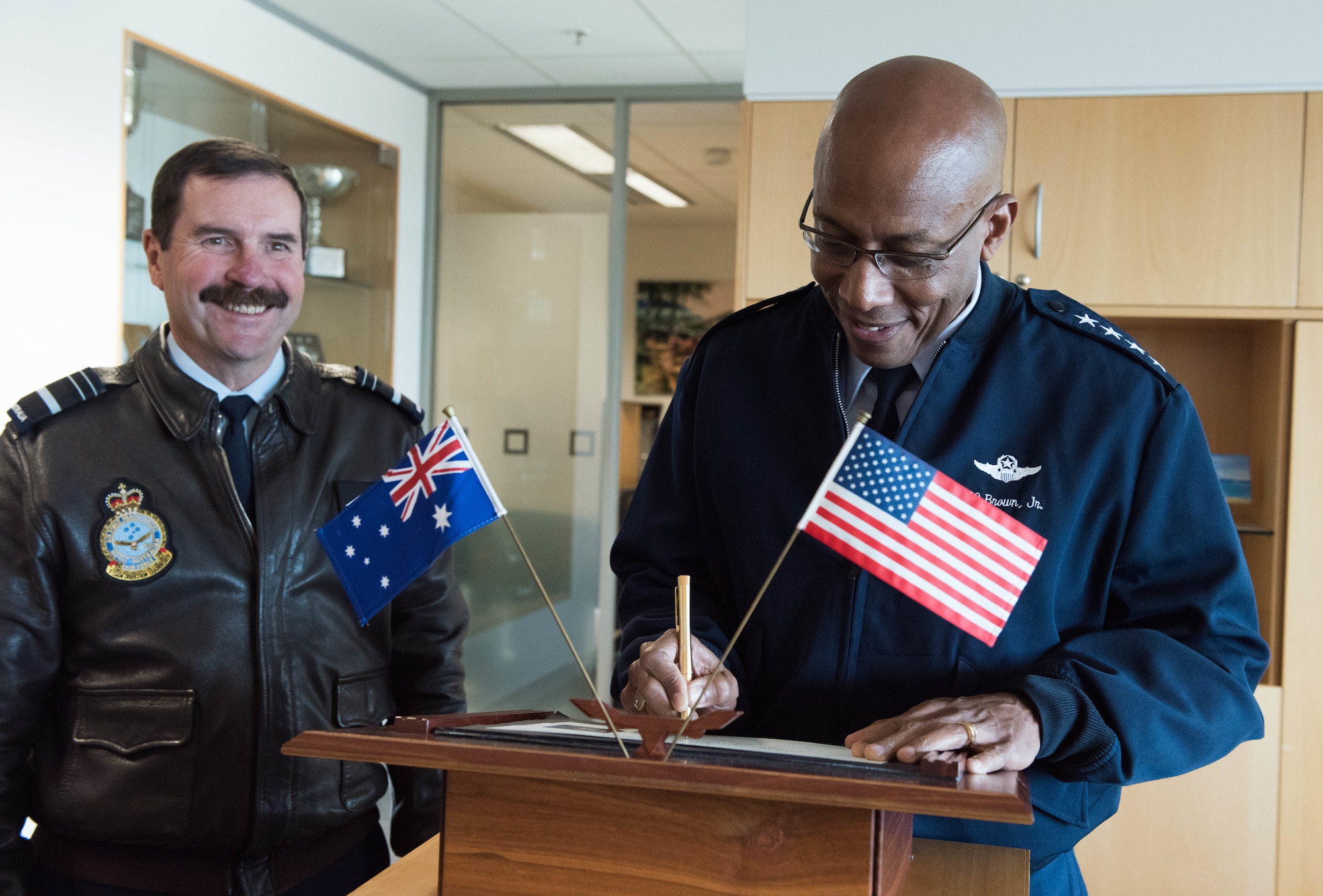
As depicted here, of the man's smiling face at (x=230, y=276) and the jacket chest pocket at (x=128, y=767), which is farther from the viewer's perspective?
the man's smiling face at (x=230, y=276)

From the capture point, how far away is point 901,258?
120 centimetres

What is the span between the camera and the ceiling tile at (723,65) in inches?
178

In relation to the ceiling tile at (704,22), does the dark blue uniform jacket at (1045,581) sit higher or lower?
lower

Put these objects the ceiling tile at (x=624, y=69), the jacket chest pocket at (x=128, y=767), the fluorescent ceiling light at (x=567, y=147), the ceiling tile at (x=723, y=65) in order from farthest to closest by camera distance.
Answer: the fluorescent ceiling light at (x=567, y=147)
the ceiling tile at (x=624, y=69)
the ceiling tile at (x=723, y=65)
the jacket chest pocket at (x=128, y=767)

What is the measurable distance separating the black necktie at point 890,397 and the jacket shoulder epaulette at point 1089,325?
0.17m

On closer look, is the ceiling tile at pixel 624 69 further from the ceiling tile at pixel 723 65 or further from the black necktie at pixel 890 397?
the black necktie at pixel 890 397

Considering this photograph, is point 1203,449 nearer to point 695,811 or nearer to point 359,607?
point 695,811

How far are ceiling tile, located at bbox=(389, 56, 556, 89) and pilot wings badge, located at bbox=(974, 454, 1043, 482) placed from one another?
153 inches

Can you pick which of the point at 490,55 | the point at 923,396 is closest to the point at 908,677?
the point at 923,396

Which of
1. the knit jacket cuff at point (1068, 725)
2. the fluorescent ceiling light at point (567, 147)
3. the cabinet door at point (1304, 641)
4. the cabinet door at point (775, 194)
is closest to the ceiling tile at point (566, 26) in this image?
the fluorescent ceiling light at point (567, 147)

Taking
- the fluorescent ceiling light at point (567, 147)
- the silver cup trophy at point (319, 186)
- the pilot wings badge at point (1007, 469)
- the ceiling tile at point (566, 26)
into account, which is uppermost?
the ceiling tile at point (566, 26)

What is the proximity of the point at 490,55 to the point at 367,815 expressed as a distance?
11.8 ft

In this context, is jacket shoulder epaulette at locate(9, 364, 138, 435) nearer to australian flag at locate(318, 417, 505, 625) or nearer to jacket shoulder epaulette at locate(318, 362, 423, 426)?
jacket shoulder epaulette at locate(318, 362, 423, 426)

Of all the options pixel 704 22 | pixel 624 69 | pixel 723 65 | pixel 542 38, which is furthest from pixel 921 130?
pixel 624 69
